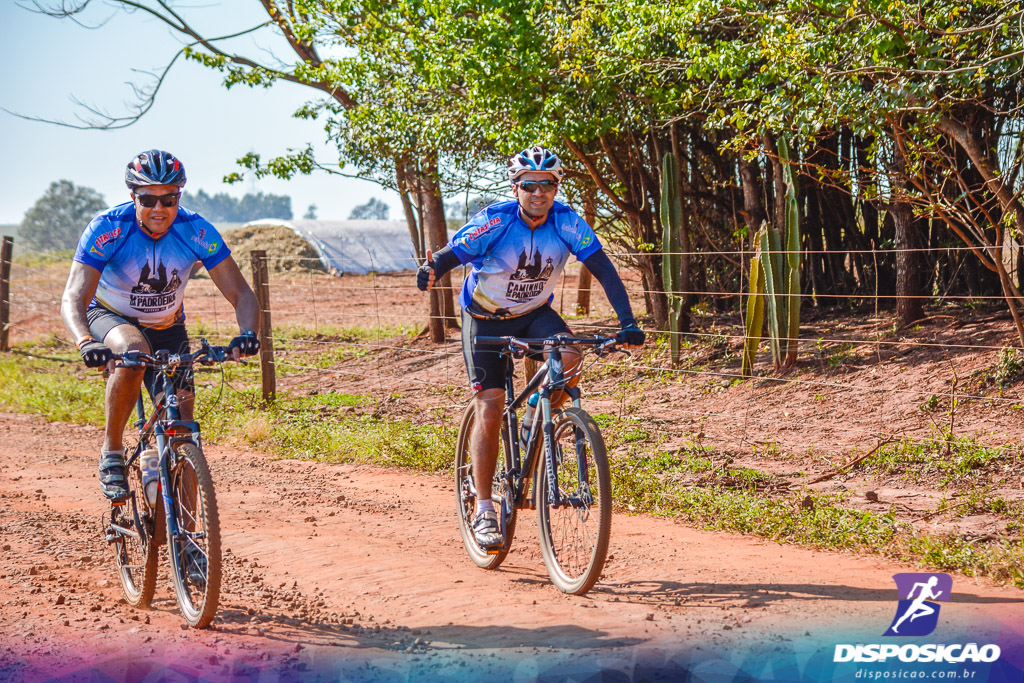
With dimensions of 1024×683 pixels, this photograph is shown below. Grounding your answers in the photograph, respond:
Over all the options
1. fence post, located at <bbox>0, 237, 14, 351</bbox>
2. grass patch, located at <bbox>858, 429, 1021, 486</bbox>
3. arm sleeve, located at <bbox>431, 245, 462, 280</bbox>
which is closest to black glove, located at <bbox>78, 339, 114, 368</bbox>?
arm sleeve, located at <bbox>431, 245, 462, 280</bbox>

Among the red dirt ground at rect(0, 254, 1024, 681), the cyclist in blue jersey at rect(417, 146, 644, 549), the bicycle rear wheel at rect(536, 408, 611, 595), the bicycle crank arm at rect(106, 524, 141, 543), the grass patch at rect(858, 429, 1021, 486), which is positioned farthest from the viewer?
the grass patch at rect(858, 429, 1021, 486)

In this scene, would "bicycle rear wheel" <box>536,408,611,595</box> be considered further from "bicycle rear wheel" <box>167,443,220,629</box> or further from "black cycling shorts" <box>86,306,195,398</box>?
"black cycling shorts" <box>86,306,195,398</box>

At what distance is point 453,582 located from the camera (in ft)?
15.8

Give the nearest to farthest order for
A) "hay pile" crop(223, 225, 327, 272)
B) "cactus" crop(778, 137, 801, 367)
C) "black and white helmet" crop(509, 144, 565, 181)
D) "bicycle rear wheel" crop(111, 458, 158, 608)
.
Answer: "bicycle rear wheel" crop(111, 458, 158, 608)
"black and white helmet" crop(509, 144, 565, 181)
"cactus" crop(778, 137, 801, 367)
"hay pile" crop(223, 225, 327, 272)

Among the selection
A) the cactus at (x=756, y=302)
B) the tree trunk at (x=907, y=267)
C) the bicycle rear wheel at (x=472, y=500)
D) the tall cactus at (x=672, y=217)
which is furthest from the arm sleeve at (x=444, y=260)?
the tree trunk at (x=907, y=267)

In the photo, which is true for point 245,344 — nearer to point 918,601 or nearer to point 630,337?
point 630,337

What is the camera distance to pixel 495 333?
16.6 ft

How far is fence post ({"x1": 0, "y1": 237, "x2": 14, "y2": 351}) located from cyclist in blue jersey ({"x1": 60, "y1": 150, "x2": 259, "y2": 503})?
502 inches

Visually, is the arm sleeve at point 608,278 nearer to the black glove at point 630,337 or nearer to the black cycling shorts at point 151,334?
the black glove at point 630,337

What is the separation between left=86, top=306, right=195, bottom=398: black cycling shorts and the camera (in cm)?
447

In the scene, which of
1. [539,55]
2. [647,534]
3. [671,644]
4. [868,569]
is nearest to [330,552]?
[647,534]

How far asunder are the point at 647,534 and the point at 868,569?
4.34 ft

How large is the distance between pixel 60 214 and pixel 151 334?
80720 mm

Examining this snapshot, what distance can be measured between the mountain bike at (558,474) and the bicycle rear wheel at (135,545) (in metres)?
1.71
